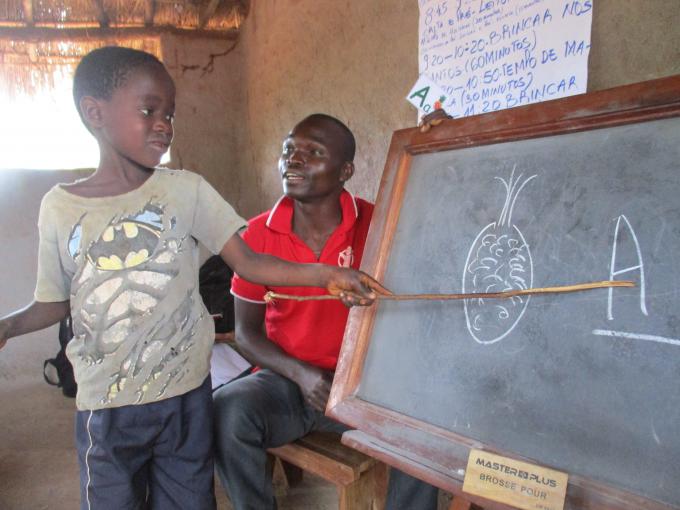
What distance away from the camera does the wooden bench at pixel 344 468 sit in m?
1.45

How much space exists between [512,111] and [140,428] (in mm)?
1107

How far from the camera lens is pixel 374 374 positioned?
1.08m

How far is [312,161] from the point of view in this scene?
1778 millimetres

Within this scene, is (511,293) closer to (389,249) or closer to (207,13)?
(389,249)

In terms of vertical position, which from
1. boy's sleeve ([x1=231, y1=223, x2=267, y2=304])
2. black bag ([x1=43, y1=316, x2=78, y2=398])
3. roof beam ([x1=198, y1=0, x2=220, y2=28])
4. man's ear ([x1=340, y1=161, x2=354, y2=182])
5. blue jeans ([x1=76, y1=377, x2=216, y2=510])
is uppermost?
roof beam ([x1=198, y1=0, x2=220, y2=28])

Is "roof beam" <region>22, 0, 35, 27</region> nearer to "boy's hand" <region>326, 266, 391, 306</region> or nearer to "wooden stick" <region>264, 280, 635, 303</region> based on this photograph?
"boy's hand" <region>326, 266, 391, 306</region>

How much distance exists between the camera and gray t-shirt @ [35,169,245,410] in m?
1.20

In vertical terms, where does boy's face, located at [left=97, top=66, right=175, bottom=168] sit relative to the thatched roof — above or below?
below

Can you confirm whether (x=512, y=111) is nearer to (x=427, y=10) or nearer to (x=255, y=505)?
(x=427, y=10)

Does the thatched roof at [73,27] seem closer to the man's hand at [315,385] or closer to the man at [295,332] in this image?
the man at [295,332]

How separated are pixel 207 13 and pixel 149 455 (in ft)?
11.1

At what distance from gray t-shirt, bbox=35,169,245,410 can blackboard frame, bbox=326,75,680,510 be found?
45 cm

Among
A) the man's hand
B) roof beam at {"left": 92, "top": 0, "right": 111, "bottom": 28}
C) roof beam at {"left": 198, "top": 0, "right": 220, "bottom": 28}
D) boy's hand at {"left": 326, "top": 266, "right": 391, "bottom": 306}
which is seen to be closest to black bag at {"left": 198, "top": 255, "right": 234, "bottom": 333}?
the man's hand

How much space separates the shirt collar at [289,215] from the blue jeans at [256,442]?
0.54 meters
